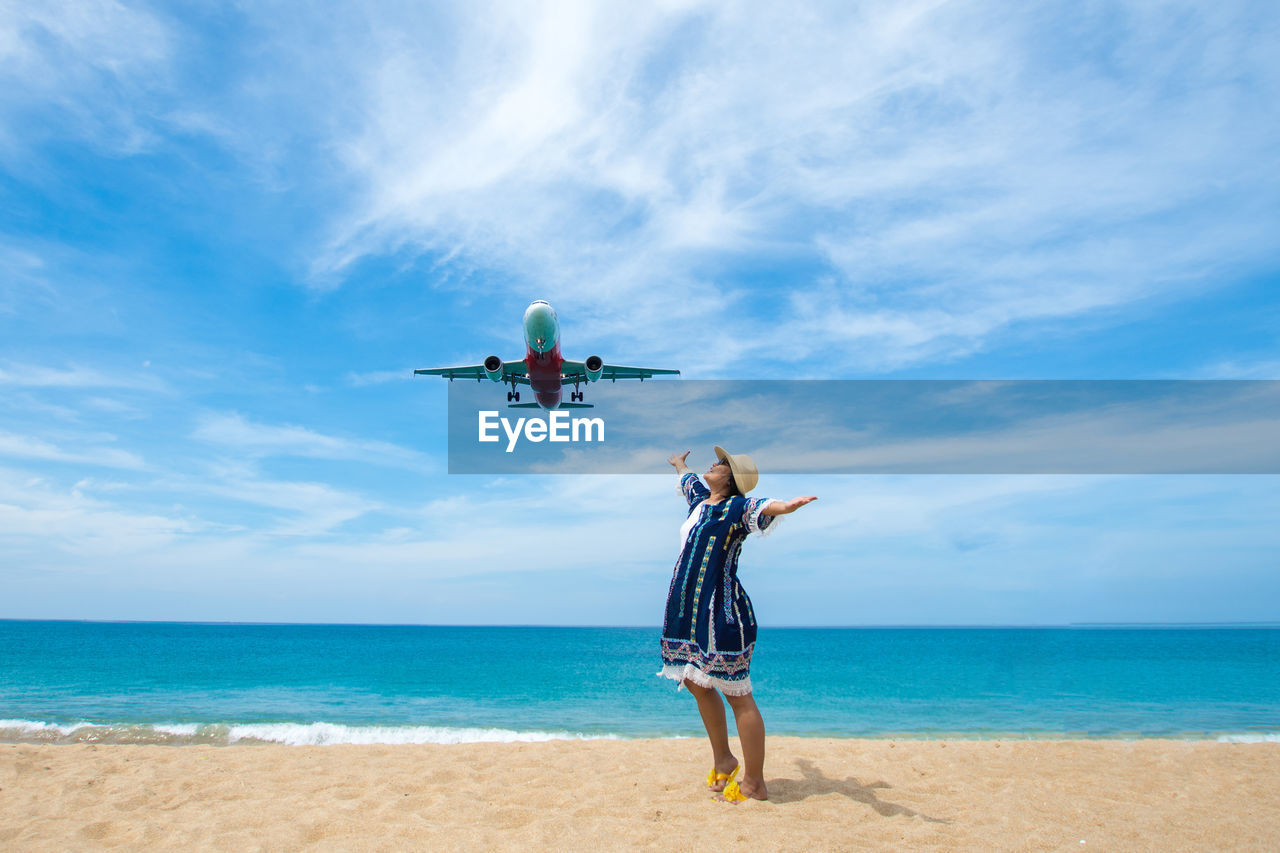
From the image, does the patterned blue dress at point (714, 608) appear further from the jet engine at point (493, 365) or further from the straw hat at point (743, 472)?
the jet engine at point (493, 365)

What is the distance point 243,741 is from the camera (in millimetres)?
9492

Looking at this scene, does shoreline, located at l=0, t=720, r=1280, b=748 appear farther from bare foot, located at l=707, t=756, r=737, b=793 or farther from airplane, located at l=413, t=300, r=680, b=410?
airplane, located at l=413, t=300, r=680, b=410

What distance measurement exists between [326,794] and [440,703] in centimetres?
1435

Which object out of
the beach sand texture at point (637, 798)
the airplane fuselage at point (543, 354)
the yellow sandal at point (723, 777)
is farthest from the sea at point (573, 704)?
the airplane fuselage at point (543, 354)

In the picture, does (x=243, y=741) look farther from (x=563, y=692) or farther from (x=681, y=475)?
(x=563, y=692)

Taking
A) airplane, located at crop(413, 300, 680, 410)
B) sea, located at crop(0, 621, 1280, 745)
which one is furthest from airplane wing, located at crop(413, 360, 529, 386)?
sea, located at crop(0, 621, 1280, 745)

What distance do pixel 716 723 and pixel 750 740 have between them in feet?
1.01

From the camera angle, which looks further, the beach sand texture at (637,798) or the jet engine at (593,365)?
the jet engine at (593,365)

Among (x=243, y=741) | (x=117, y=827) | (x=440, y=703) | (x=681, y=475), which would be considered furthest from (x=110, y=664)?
(x=681, y=475)

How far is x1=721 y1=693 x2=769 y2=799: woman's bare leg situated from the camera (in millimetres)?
4469

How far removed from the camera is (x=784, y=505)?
13.5ft

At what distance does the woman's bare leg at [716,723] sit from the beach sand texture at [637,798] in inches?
10.9

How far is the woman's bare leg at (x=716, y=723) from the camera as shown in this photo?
15.3 feet

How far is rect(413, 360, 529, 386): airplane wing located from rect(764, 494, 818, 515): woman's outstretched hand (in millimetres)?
16793
